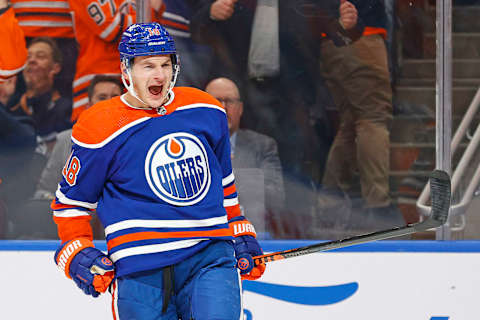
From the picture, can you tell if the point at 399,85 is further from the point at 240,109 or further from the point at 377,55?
the point at 240,109

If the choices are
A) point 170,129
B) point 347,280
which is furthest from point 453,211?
point 170,129

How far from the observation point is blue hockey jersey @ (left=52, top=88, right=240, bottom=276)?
2.20 metres

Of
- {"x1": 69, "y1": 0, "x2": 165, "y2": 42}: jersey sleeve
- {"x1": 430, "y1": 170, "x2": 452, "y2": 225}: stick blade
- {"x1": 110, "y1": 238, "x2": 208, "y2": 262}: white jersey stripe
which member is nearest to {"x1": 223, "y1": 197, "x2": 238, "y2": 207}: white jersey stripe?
{"x1": 110, "y1": 238, "x2": 208, "y2": 262}: white jersey stripe

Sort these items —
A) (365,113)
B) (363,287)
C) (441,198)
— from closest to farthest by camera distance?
(441,198)
(363,287)
(365,113)

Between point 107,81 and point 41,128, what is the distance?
A: 14.6 inches

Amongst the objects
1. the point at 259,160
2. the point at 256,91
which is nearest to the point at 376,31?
the point at 256,91

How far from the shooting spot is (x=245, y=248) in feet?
8.10

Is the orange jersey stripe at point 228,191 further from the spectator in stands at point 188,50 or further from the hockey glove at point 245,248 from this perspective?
the spectator in stands at point 188,50

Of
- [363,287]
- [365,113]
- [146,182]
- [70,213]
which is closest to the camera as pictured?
[146,182]

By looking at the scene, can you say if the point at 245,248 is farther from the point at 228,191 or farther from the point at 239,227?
the point at 228,191

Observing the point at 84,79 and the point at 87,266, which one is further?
the point at 84,79

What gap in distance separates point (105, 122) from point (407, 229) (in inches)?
39.8

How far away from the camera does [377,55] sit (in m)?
3.51

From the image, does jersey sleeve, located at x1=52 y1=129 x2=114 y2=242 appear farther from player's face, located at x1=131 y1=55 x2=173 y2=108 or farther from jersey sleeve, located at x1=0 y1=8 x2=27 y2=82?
→ jersey sleeve, located at x1=0 y1=8 x2=27 y2=82
